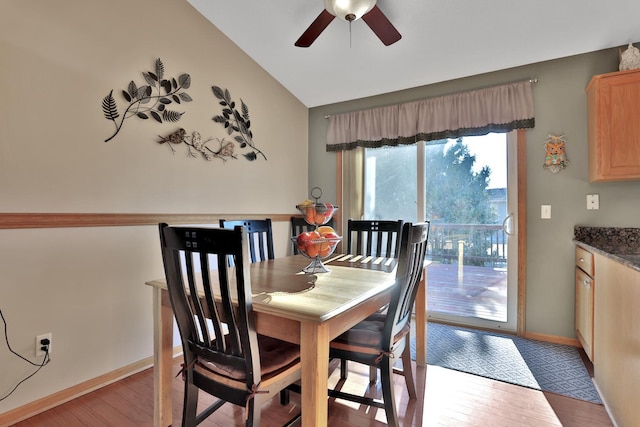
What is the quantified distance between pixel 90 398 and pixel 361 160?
9.89ft

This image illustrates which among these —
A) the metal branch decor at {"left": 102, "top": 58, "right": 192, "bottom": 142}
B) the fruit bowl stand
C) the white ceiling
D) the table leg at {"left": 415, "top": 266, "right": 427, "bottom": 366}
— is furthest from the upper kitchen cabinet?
the metal branch decor at {"left": 102, "top": 58, "right": 192, "bottom": 142}

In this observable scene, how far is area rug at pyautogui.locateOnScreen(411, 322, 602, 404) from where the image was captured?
6.80 feet

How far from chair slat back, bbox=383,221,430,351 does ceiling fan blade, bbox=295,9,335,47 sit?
1.47 metres

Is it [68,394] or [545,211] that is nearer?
[68,394]

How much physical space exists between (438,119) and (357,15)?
1.48m

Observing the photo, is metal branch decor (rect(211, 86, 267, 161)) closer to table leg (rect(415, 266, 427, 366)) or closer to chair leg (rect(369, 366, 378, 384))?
table leg (rect(415, 266, 427, 366))

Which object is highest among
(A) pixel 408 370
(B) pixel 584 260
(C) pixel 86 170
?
(C) pixel 86 170

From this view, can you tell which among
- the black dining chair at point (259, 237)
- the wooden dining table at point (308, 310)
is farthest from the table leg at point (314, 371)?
the black dining chair at point (259, 237)

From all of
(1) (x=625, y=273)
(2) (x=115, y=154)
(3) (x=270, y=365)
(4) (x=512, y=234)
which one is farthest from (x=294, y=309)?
(4) (x=512, y=234)

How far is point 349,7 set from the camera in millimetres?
1962

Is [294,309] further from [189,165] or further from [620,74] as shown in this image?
[620,74]

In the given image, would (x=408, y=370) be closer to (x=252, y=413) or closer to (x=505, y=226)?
(x=252, y=413)

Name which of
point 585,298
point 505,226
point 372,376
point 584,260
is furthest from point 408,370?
point 505,226

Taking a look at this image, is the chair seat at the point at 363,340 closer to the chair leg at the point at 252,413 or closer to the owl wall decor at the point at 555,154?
the chair leg at the point at 252,413
